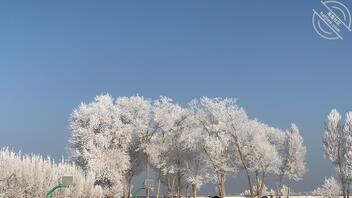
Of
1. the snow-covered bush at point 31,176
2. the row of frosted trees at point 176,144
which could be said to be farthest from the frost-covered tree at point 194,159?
the snow-covered bush at point 31,176

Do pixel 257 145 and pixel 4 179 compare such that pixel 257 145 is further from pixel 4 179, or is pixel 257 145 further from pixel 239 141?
pixel 4 179

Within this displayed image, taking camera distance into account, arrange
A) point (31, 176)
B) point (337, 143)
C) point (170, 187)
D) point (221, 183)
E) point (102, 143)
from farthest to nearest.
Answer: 1. point (170, 187)
2. point (102, 143)
3. point (337, 143)
4. point (221, 183)
5. point (31, 176)

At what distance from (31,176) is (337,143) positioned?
40.7 m

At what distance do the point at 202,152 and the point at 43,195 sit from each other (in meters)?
22.4

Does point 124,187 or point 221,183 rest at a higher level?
point 124,187

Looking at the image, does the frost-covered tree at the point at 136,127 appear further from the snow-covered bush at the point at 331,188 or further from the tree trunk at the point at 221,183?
the snow-covered bush at the point at 331,188

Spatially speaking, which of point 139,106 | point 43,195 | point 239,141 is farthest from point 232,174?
point 43,195

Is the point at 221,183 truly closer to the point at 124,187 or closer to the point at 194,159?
the point at 194,159

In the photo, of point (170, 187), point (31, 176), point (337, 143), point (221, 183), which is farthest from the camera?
point (170, 187)

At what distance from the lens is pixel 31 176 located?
71688 mm

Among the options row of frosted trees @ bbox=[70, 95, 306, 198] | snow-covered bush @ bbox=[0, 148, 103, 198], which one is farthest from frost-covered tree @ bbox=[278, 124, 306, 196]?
snow-covered bush @ bbox=[0, 148, 103, 198]

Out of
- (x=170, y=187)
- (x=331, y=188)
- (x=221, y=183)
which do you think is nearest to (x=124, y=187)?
(x=170, y=187)

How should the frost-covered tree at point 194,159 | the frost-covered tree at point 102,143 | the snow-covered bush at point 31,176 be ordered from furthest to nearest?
the frost-covered tree at point 102,143
the frost-covered tree at point 194,159
the snow-covered bush at point 31,176

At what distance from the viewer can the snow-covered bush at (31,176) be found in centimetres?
6881
